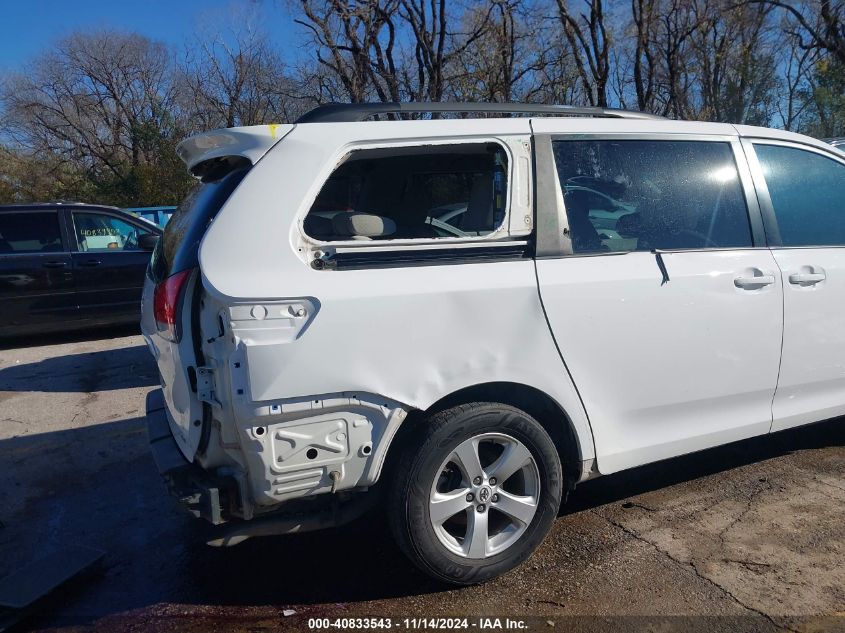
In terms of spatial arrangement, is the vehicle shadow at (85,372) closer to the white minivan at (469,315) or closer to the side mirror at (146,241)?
the side mirror at (146,241)

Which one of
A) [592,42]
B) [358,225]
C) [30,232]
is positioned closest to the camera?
[358,225]

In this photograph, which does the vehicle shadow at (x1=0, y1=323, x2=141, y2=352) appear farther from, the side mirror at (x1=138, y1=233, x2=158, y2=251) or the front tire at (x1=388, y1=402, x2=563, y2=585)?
the front tire at (x1=388, y1=402, x2=563, y2=585)

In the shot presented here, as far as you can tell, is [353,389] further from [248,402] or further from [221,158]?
[221,158]

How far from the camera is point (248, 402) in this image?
2.44 meters

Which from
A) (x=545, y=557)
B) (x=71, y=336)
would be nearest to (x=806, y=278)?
(x=545, y=557)

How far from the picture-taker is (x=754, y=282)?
3.34m

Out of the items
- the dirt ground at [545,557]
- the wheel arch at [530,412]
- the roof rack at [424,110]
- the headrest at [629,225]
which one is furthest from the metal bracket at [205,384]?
the headrest at [629,225]

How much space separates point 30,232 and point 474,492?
740 centimetres

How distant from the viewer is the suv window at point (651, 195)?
10.3ft

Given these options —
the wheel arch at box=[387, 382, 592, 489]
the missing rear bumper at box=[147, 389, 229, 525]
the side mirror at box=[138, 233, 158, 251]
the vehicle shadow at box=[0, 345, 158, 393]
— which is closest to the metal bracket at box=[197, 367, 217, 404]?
the missing rear bumper at box=[147, 389, 229, 525]

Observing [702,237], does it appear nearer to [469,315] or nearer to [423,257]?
[469,315]

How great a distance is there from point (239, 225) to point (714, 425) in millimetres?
2459

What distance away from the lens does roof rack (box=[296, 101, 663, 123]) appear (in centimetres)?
291

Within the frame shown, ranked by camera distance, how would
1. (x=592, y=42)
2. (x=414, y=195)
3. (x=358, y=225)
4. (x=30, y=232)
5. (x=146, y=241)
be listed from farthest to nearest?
(x=592, y=42) < (x=30, y=232) < (x=146, y=241) < (x=414, y=195) < (x=358, y=225)
